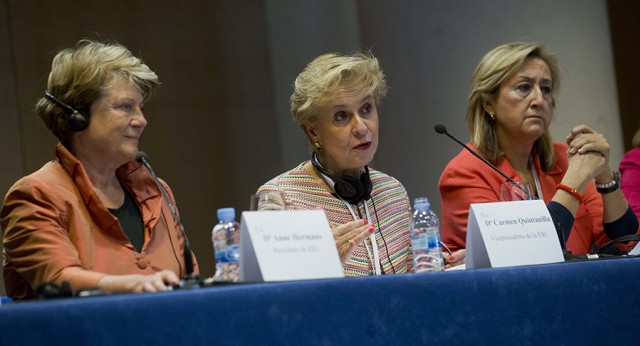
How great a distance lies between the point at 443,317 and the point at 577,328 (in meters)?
0.33

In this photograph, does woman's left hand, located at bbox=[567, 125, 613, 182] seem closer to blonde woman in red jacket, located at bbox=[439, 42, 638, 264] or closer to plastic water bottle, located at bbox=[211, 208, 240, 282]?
blonde woman in red jacket, located at bbox=[439, 42, 638, 264]

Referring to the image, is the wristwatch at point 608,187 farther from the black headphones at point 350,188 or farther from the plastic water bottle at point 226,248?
the plastic water bottle at point 226,248

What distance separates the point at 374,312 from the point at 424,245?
56 cm

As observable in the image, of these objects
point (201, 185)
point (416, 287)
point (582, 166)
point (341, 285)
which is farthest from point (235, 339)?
point (201, 185)

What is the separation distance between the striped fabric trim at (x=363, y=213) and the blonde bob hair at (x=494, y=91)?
0.41 metres

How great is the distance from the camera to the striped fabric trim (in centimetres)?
241

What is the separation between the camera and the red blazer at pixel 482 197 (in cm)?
261

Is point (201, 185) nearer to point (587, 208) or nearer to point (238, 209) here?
point (238, 209)

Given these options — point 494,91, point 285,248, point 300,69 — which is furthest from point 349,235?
point 300,69

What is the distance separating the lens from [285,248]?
1.57 metres

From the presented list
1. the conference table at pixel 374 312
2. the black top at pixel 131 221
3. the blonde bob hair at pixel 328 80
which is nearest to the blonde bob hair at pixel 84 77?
the black top at pixel 131 221

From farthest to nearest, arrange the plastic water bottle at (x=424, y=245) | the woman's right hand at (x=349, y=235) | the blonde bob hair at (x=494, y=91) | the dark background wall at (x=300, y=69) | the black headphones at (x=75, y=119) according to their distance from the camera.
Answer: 1. the dark background wall at (x=300, y=69)
2. the blonde bob hair at (x=494, y=91)
3. the black headphones at (x=75, y=119)
4. the plastic water bottle at (x=424, y=245)
5. the woman's right hand at (x=349, y=235)

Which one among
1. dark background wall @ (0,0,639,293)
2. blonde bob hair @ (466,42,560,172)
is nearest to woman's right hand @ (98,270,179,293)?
blonde bob hair @ (466,42,560,172)

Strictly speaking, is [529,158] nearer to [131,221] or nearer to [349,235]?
[349,235]
